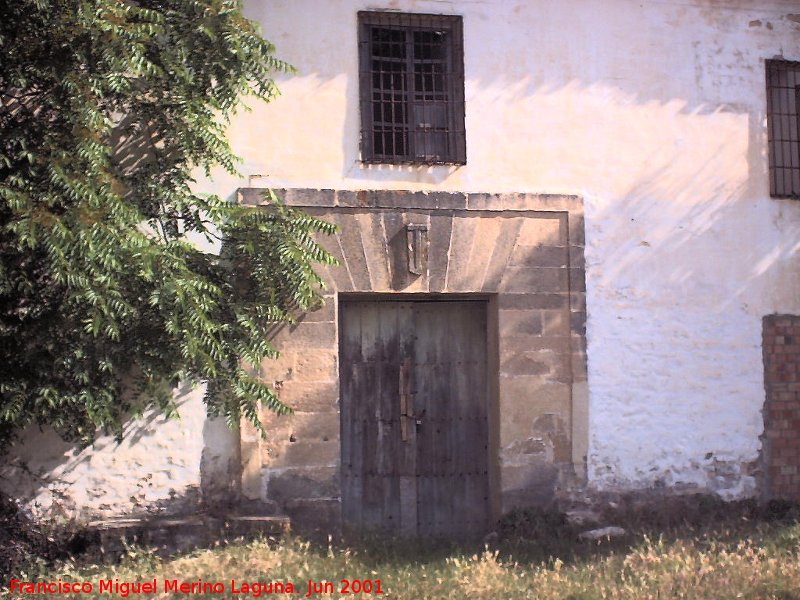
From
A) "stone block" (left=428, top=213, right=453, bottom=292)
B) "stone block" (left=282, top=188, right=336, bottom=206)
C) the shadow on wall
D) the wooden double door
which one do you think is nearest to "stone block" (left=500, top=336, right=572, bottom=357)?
the wooden double door

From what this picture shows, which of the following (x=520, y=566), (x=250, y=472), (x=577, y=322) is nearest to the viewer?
(x=520, y=566)

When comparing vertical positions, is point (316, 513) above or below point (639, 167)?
below

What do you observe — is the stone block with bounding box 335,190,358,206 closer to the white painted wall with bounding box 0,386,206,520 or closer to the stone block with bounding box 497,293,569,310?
the stone block with bounding box 497,293,569,310

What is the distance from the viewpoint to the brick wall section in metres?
8.42

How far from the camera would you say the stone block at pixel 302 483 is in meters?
7.51

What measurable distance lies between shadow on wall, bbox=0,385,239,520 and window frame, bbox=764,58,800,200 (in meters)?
4.85

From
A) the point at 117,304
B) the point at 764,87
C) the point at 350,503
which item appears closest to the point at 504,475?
the point at 350,503

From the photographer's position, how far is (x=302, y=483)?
7562mm

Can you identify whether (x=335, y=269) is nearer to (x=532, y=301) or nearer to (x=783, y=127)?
(x=532, y=301)

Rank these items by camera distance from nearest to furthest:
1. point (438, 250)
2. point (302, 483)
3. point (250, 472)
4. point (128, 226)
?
1. point (128, 226)
2. point (250, 472)
3. point (302, 483)
4. point (438, 250)

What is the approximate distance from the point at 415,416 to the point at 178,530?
1.98 m

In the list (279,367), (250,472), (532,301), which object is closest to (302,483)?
(250,472)

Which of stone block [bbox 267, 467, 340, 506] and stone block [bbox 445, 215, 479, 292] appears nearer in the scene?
stone block [bbox 267, 467, 340, 506]

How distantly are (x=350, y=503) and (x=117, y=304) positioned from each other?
265 cm
